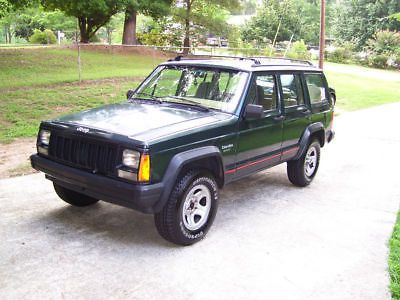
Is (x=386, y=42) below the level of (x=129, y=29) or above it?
above

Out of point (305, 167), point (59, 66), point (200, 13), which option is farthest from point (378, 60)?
point (305, 167)

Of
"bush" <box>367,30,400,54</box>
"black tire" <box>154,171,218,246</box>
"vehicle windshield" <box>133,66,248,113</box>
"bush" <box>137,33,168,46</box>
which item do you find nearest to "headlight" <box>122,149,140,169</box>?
"black tire" <box>154,171,218,246</box>

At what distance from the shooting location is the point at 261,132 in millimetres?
5391

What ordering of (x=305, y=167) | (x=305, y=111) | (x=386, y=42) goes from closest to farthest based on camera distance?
(x=305, y=111) → (x=305, y=167) → (x=386, y=42)

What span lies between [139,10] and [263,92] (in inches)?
813

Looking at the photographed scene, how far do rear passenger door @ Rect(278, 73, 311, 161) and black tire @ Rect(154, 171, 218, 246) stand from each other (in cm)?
168

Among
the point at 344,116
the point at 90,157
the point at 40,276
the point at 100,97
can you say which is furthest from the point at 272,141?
the point at 344,116

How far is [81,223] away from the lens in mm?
4914

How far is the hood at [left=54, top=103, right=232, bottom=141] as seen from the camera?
4219mm

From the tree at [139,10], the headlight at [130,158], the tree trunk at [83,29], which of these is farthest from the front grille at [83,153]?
the tree trunk at [83,29]

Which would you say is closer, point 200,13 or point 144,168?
point 144,168

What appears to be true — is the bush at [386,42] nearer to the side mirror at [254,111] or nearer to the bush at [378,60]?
the bush at [378,60]

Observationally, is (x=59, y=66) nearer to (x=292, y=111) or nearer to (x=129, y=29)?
(x=129, y=29)

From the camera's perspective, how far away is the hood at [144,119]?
13.8 ft
